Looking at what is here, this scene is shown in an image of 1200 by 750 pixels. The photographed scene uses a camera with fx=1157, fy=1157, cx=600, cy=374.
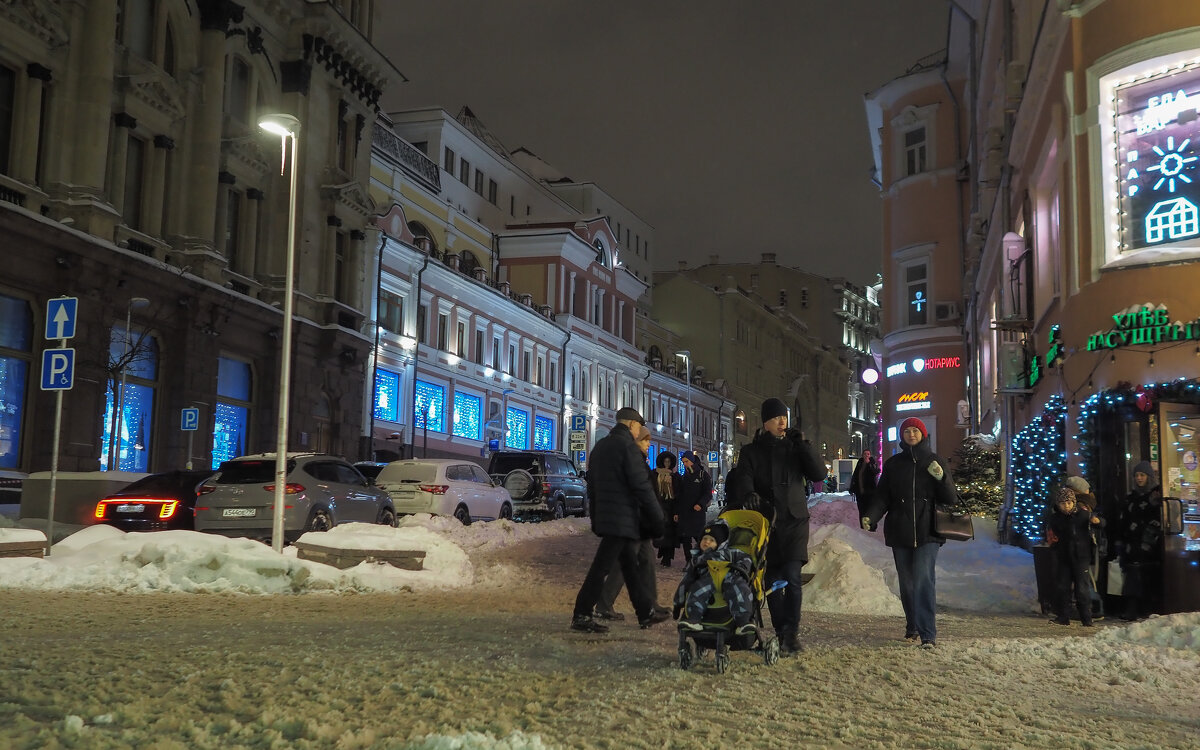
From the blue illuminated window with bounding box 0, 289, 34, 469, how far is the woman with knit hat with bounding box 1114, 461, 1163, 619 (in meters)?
22.8

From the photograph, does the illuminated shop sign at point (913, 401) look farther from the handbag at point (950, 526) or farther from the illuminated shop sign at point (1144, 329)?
the handbag at point (950, 526)

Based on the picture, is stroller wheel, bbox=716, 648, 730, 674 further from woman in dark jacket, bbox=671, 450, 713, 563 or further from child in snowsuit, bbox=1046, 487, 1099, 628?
woman in dark jacket, bbox=671, 450, 713, 563

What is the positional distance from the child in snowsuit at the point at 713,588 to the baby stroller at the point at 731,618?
0.04 metres

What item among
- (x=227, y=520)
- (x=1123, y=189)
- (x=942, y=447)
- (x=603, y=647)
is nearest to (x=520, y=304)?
(x=942, y=447)

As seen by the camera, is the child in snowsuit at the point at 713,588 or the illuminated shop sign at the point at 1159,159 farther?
the illuminated shop sign at the point at 1159,159

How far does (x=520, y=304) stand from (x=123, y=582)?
42188mm

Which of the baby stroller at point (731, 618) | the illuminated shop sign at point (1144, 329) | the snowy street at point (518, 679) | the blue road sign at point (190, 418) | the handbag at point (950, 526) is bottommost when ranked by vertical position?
the snowy street at point (518, 679)

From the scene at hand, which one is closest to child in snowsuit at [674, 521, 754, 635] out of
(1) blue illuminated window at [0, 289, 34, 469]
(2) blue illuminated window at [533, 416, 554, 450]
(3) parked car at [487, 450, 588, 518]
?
(1) blue illuminated window at [0, 289, 34, 469]

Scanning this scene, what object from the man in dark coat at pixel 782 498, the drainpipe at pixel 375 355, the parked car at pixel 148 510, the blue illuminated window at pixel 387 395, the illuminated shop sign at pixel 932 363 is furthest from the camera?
the blue illuminated window at pixel 387 395

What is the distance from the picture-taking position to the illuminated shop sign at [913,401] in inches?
1535

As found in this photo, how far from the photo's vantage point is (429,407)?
153ft

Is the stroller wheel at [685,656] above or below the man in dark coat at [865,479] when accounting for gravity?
below

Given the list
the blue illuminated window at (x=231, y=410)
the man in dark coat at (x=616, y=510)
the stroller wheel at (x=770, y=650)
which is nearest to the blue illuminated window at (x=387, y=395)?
the blue illuminated window at (x=231, y=410)

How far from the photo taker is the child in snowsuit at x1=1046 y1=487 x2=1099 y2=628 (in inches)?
482
